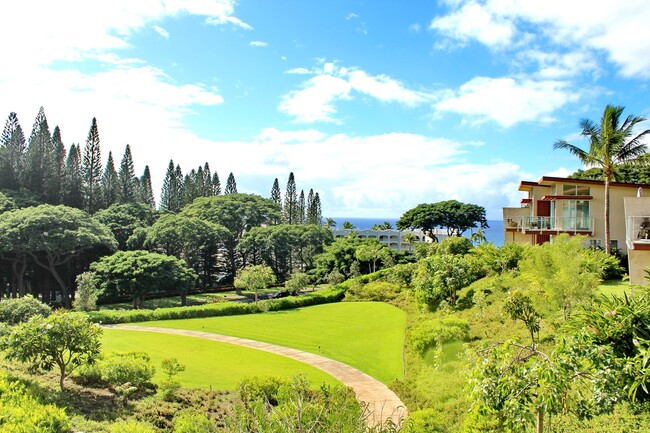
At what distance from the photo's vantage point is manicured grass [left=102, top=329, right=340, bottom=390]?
13156 millimetres

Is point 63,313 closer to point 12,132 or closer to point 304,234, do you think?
point 304,234

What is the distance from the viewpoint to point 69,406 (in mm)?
9242

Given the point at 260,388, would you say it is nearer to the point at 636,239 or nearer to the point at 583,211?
the point at 636,239

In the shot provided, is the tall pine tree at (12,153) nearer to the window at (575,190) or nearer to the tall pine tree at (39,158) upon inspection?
the tall pine tree at (39,158)

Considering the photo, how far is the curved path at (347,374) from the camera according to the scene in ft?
35.4

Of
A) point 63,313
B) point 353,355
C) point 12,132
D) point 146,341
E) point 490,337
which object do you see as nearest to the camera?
point 63,313

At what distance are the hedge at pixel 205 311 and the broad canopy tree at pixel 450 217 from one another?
87.4 ft

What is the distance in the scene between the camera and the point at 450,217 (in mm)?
54375

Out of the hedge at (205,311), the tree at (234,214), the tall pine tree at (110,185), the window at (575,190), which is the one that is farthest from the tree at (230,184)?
the window at (575,190)

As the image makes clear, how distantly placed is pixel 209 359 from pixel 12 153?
3756 centimetres

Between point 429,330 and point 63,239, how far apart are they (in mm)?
26291

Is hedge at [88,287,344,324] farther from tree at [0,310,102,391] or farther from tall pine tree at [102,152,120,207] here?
tall pine tree at [102,152,120,207]

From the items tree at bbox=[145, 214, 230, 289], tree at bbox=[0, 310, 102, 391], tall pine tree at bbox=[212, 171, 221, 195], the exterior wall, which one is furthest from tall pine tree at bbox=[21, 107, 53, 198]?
the exterior wall

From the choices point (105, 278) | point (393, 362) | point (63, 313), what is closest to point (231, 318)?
point (105, 278)
